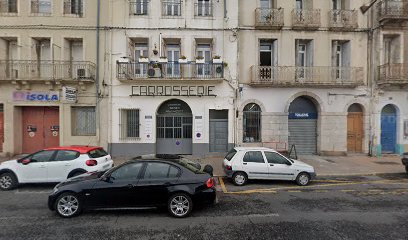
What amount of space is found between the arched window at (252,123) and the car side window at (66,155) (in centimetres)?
951

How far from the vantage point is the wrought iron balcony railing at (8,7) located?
1364cm

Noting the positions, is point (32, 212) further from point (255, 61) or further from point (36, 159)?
point (255, 61)

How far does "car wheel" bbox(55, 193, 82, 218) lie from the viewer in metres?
5.52

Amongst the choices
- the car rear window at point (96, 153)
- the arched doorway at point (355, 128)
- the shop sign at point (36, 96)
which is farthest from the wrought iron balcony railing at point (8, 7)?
the arched doorway at point (355, 128)

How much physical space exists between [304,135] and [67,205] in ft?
44.6

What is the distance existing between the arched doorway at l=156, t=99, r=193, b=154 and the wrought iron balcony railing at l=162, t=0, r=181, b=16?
5350 millimetres

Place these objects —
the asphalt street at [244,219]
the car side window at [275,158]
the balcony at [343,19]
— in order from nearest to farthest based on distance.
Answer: the asphalt street at [244,219], the car side window at [275,158], the balcony at [343,19]

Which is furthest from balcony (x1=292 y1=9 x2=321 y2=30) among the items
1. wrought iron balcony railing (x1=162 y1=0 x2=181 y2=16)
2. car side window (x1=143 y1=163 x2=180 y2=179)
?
car side window (x1=143 y1=163 x2=180 y2=179)

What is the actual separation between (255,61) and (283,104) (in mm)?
3191

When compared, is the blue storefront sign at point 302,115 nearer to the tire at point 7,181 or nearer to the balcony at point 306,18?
the balcony at point 306,18

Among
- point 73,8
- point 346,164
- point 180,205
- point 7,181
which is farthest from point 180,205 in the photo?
point 73,8

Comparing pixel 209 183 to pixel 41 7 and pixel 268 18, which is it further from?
pixel 41 7

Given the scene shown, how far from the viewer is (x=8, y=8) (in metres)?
13.8

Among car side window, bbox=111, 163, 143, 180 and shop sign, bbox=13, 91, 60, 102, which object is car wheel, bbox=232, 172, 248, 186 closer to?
car side window, bbox=111, 163, 143, 180
